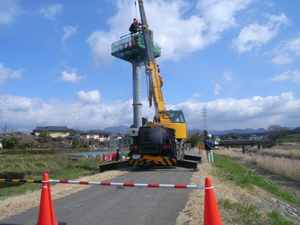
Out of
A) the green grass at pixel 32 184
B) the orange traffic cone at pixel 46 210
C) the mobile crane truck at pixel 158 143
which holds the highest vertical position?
the mobile crane truck at pixel 158 143

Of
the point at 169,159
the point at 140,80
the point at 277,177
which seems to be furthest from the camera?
the point at 140,80

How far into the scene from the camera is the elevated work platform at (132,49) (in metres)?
27.9

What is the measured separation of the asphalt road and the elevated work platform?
2341 cm

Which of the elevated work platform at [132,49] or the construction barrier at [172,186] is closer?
the construction barrier at [172,186]

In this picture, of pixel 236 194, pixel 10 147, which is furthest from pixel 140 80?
pixel 10 147

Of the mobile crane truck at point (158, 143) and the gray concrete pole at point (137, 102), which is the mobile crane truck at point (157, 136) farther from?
the gray concrete pole at point (137, 102)

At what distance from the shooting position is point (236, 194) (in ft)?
20.7

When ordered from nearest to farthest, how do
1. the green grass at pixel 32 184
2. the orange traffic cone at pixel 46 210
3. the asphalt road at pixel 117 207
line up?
the orange traffic cone at pixel 46 210
the asphalt road at pixel 117 207
the green grass at pixel 32 184

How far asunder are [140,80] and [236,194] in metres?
Answer: 24.2

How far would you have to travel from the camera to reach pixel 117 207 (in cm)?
520

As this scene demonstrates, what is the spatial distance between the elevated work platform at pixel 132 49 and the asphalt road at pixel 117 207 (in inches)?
922

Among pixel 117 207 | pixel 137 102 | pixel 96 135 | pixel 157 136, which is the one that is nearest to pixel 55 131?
pixel 96 135

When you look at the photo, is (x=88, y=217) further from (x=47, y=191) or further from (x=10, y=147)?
(x=10, y=147)

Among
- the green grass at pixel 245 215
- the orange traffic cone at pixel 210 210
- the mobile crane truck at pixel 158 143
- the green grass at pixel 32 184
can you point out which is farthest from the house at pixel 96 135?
the orange traffic cone at pixel 210 210
